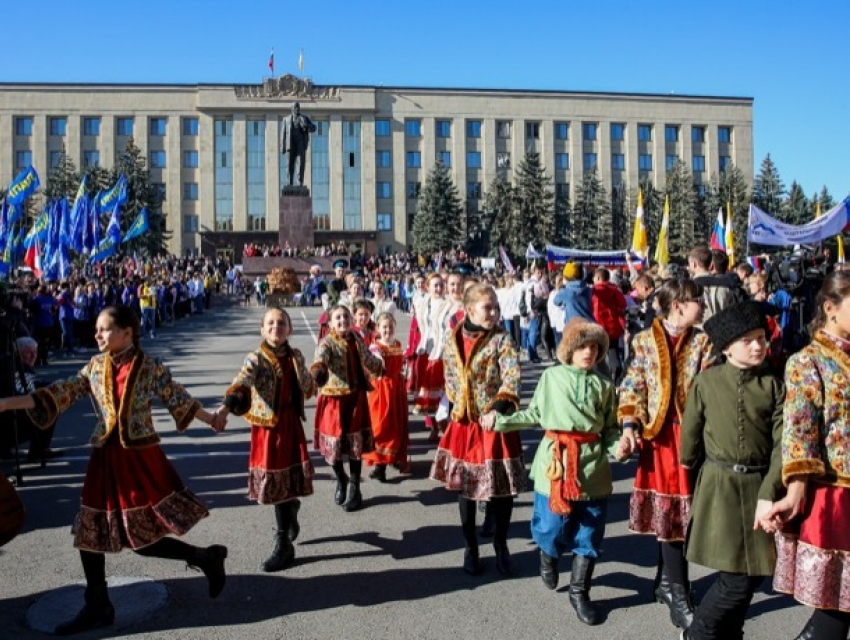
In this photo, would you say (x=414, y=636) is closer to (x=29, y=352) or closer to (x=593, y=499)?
(x=593, y=499)

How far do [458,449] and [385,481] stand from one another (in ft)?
8.05

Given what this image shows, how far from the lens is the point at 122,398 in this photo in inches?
173

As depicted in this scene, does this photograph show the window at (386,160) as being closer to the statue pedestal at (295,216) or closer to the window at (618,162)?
the window at (618,162)

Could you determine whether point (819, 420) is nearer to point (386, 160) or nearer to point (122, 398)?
point (122, 398)

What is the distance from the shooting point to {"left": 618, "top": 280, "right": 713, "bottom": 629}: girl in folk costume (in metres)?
4.33

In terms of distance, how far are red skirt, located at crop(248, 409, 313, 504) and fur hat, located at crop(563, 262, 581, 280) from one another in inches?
236

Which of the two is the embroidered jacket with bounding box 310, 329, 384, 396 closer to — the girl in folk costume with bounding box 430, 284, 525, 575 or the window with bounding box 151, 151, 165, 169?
the girl in folk costume with bounding box 430, 284, 525, 575

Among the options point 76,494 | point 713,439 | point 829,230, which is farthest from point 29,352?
point 829,230

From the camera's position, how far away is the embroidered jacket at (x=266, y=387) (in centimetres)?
511

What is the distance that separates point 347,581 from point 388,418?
2703mm

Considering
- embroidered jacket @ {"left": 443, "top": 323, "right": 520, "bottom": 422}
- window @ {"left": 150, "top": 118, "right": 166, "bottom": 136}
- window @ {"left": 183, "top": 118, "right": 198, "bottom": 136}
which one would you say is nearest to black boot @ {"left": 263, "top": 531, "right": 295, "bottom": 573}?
embroidered jacket @ {"left": 443, "top": 323, "right": 520, "bottom": 422}

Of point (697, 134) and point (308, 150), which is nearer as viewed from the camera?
point (308, 150)

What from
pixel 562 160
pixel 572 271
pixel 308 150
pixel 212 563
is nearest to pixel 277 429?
pixel 212 563

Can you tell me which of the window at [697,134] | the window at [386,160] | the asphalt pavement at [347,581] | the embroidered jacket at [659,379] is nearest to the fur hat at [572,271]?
the asphalt pavement at [347,581]
